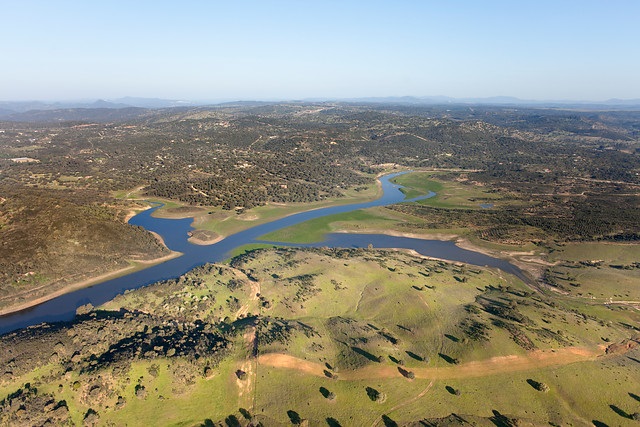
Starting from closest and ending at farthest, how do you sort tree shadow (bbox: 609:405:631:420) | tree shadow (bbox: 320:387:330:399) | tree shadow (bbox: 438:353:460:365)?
1. tree shadow (bbox: 609:405:631:420)
2. tree shadow (bbox: 320:387:330:399)
3. tree shadow (bbox: 438:353:460:365)

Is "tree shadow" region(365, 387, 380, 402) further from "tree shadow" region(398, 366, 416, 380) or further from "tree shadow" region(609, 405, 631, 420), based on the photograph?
"tree shadow" region(609, 405, 631, 420)

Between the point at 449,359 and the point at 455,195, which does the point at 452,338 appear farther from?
the point at 455,195

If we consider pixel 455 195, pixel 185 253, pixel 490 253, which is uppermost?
pixel 185 253

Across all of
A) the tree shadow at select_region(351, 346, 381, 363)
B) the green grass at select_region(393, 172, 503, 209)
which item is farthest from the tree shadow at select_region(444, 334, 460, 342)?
the green grass at select_region(393, 172, 503, 209)

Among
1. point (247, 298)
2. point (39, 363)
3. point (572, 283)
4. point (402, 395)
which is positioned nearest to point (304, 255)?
point (247, 298)

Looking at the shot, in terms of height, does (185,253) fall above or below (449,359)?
below

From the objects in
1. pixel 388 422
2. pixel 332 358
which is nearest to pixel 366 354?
pixel 332 358

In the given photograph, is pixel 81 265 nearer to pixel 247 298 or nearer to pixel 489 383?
pixel 247 298
